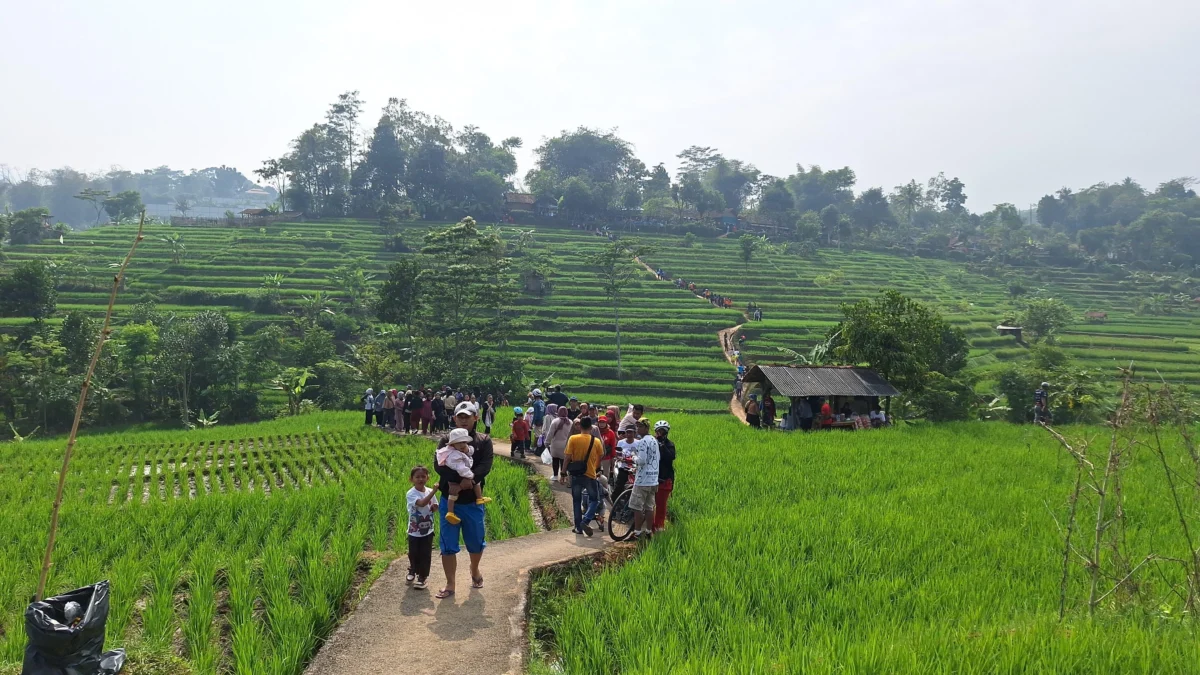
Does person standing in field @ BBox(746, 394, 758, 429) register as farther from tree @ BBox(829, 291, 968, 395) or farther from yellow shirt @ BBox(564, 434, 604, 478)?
A: yellow shirt @ BBox(564, 434, 604, 478)

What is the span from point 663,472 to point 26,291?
36734 mm

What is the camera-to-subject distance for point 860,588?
6.07 metres

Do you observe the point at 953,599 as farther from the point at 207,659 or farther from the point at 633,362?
the point at 633,362

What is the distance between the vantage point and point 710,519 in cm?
839

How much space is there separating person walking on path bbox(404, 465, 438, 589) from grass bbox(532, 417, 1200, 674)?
1.20 metres

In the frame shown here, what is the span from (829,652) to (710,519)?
152 inches

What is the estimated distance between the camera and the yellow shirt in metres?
8.23

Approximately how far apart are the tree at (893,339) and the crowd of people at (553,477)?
1188cm

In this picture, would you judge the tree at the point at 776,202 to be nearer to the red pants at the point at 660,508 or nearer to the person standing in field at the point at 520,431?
the person standing in field at the point at 520,431

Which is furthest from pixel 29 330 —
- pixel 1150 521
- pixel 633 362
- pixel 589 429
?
pixel 1150 521

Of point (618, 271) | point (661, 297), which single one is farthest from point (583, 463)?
point (618, 271)

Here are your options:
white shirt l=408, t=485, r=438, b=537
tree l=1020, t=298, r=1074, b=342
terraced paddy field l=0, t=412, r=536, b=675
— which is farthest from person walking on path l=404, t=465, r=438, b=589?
tree l=1020, t=298, r=1074, b=342

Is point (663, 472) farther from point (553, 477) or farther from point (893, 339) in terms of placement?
point (893, 339)

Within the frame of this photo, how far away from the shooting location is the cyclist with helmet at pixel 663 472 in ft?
26.0
